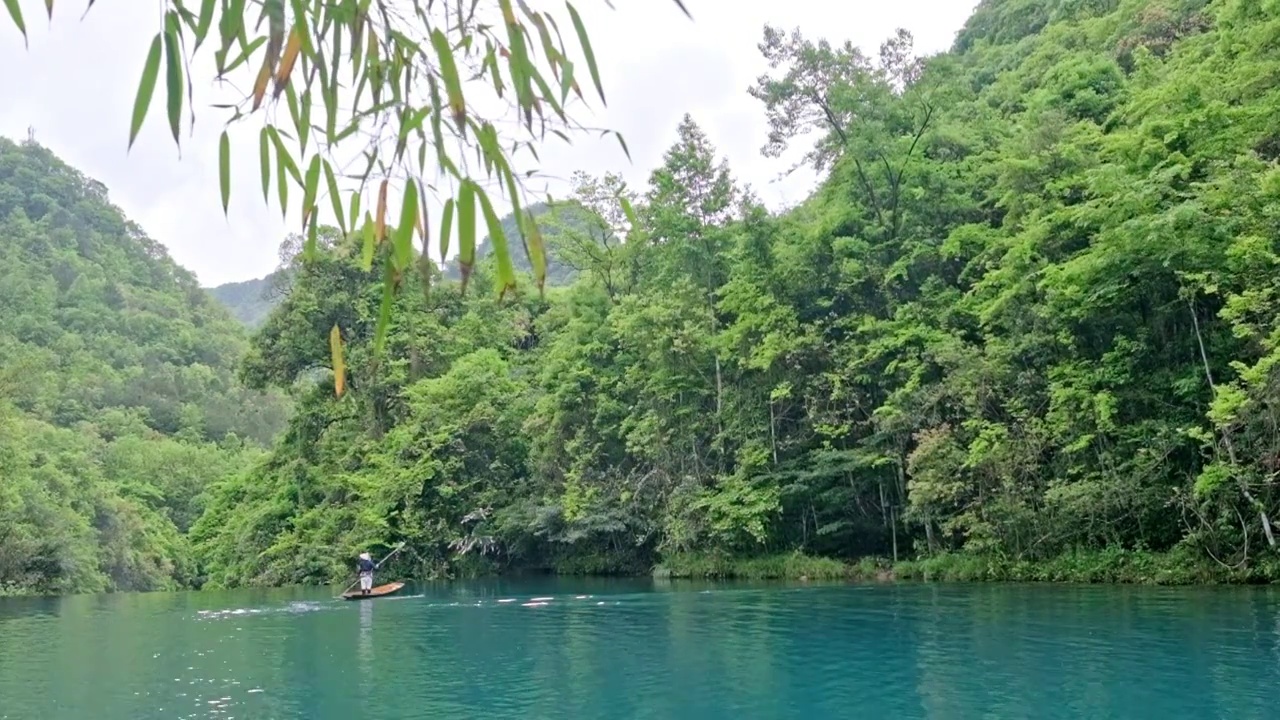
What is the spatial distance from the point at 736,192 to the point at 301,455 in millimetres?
18204

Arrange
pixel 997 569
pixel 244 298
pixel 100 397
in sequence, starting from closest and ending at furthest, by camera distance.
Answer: pixel 997 569 → pixel 100 397 → pixel 244 298

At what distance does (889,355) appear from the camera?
22781 millimetres

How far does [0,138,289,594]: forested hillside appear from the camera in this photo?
32.6 meters

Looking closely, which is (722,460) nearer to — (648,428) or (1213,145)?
(648,428)

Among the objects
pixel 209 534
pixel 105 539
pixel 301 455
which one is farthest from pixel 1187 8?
pixel 105 539

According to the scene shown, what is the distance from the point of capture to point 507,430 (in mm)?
32156

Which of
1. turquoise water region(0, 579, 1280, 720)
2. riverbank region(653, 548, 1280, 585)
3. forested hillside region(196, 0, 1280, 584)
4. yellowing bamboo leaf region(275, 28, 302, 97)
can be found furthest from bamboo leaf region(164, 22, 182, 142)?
riverbank region(653, 548, 1280, 585)

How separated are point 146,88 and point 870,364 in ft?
72.8

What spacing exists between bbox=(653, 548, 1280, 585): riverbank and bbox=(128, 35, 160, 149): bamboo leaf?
55.1 ft

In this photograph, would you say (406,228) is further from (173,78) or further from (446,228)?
(173,78)

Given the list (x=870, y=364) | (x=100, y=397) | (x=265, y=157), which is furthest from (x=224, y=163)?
(x=100, y=397)

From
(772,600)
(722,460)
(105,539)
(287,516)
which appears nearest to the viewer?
(772,600)

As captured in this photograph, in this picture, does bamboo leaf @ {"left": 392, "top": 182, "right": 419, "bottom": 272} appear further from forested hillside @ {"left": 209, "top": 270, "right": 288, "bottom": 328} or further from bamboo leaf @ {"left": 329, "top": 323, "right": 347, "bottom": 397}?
forested hillside @ {"left": 209, "top": 270, "right": 288, "bottom": 328}

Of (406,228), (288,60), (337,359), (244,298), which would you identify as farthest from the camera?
(244,298)
